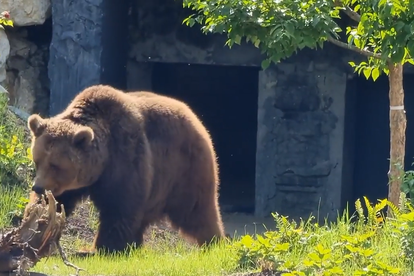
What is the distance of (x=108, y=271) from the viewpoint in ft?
16.9

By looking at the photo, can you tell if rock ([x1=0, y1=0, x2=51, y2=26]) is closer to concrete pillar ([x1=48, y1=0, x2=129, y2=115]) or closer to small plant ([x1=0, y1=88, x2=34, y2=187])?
concrete pillar ([x1=48, y1=0, x2=129, y2=115])

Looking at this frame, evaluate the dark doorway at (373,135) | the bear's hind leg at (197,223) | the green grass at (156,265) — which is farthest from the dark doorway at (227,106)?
the green grass at (156,265)

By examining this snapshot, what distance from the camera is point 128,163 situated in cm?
642

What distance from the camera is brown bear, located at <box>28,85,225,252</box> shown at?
630 cm

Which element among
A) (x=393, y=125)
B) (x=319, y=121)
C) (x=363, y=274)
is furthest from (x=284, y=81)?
(x=363, y=274)

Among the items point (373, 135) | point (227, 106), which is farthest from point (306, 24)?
point (227, 106)

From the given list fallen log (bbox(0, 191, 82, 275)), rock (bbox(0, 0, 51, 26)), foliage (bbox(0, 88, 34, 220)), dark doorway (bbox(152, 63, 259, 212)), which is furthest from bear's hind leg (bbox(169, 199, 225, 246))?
dark doorway (bbox(152, 63, 259, 212))

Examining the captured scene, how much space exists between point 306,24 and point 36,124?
1982mm

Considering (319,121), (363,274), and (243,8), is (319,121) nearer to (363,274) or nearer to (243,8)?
(243,8)

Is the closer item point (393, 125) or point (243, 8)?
point (243, 8)

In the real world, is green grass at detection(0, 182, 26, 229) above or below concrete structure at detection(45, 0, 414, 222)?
below

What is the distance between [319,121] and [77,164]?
13.9 feet

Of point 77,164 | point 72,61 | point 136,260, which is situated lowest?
point 136,260

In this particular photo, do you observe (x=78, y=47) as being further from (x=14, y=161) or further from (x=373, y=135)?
(x=373, y=135)
